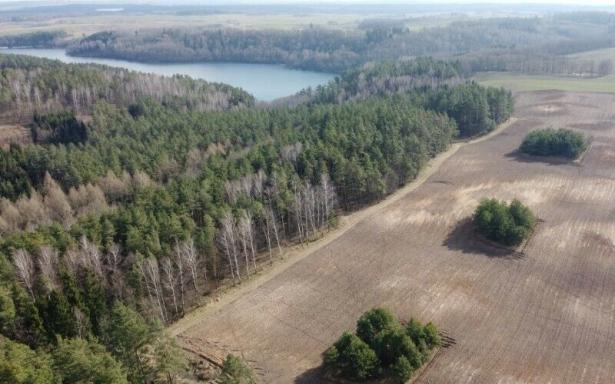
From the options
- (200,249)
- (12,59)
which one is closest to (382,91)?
(200,249)

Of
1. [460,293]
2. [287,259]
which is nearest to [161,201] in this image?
[287,259]

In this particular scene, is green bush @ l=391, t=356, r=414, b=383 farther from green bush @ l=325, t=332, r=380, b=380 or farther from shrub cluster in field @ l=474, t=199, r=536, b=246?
shrub cluster in field @ l=474, t=199, r=536, b=246

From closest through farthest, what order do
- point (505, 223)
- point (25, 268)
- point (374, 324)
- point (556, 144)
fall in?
point (374, 324) < point (25, 268) < point (505, 223) < point (556, 144)

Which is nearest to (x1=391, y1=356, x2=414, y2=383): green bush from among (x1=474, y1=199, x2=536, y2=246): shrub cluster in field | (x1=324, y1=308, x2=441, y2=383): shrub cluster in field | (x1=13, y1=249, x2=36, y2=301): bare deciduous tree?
(x1=324, y1=308, x2=441, y2=383): shrub cluster in field

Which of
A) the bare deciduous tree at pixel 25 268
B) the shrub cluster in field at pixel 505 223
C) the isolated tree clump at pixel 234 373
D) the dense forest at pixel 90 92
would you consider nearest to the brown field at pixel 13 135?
the dense forest at pixel 90 92

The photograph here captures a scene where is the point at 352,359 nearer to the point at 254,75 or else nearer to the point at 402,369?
the point at 402,369

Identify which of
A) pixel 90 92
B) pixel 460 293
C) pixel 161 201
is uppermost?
pixel 90 92

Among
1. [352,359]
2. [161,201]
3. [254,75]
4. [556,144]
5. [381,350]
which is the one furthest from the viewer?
[254,75]
